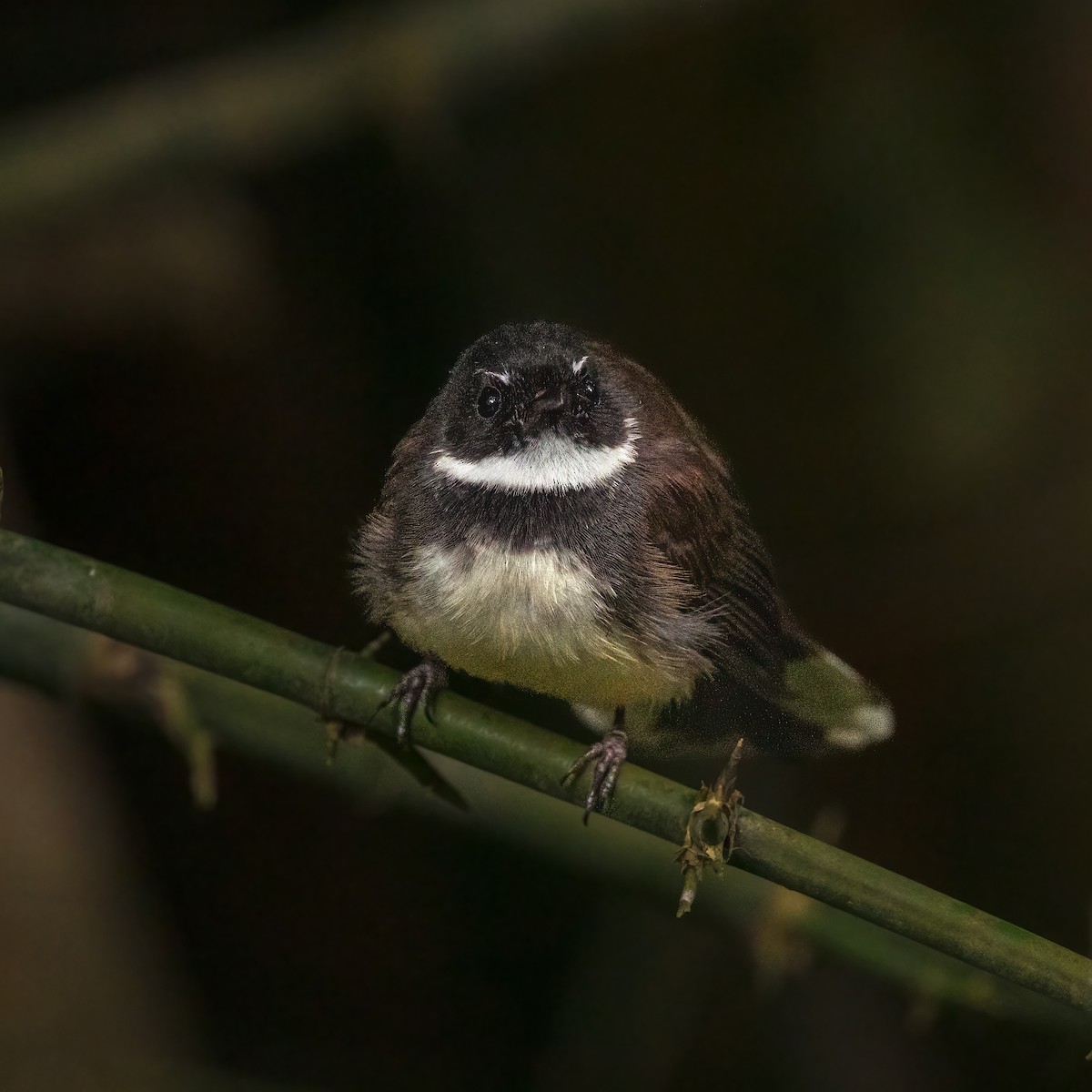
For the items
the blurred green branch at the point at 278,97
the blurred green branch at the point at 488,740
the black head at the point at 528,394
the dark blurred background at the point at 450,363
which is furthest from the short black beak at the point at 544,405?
the blurred green branch at the point at 278,97

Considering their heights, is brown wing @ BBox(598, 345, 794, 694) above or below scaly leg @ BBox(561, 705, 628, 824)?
above

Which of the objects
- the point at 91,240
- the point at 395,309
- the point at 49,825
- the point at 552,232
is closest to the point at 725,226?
the point at 552,232

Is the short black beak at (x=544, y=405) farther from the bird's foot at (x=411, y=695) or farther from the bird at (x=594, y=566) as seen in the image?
the bird's foot at (x=411, y=695)

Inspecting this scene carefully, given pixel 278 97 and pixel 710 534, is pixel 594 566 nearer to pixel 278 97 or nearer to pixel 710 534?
pixel 710 534

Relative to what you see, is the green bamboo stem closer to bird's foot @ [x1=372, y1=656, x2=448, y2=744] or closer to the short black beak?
bird's foot @ [x1=372, y1=656, x2=448, y2=744]

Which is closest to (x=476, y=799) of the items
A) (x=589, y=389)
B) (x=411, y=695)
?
(x=411, y=695)

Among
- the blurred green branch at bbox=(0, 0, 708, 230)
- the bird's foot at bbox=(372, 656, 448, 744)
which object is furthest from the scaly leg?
the blurred green branch at bbox=(0, 0, 708, 230)
